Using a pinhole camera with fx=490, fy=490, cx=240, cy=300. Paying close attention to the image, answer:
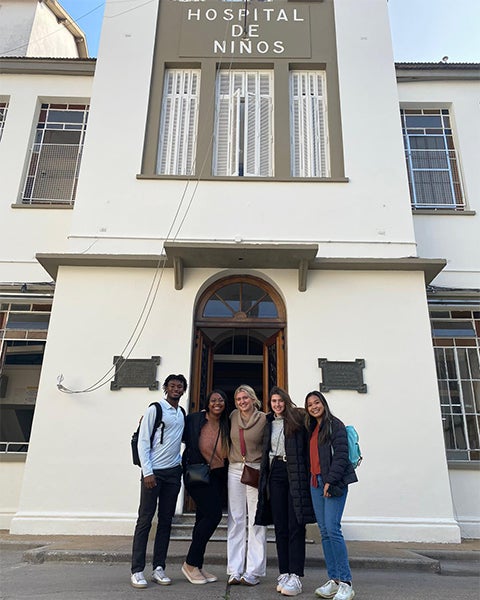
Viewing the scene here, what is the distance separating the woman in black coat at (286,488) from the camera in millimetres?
4152

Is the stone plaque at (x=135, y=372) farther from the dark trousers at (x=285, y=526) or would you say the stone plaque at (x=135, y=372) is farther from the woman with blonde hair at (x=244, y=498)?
the dark trousers at (x=285, y=526)

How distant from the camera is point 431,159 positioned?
9719 mm

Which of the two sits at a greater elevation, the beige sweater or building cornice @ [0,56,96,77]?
building cornice @ [0,56,96,77]

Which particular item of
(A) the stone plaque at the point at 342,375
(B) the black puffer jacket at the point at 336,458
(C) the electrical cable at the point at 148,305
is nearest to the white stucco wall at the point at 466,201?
(A) the stone plaque at the point at 342,375

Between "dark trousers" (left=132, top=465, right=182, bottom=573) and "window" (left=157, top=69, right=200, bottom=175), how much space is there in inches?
214

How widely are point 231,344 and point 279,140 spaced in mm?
4399

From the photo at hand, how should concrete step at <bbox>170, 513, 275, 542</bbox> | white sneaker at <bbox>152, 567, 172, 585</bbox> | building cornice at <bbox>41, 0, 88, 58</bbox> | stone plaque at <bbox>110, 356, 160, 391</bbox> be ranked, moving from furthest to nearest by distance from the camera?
building cornice at <bbox>41, 0, 88, 58</bbox>, stone plaque at <bbox>110, 356, 160, 391</bbox>, concrete step at <bbox>170, 513, 275, 542</bbox>, white sneaker at <bbox>152, 567, 172, 585</bbox>

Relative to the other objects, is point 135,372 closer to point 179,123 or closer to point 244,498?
point 244,498

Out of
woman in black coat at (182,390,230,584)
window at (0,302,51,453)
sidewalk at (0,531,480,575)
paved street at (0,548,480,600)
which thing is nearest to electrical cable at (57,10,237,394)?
window at (0,302,51,453)

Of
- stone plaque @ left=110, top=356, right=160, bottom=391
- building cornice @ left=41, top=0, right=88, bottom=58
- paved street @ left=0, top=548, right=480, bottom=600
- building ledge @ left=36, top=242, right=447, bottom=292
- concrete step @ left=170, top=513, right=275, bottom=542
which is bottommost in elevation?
paved street @ left=0, top=548, right=480, bottom=600

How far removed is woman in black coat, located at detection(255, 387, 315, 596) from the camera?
4.15m

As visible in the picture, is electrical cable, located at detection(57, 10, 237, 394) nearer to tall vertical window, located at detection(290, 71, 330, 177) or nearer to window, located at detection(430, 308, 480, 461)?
tall vertical window, located at detection(290, 71, 330, 177)

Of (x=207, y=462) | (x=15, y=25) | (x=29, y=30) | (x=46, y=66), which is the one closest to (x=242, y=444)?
(x=207, y=462)

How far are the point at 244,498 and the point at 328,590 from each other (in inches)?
40.0
